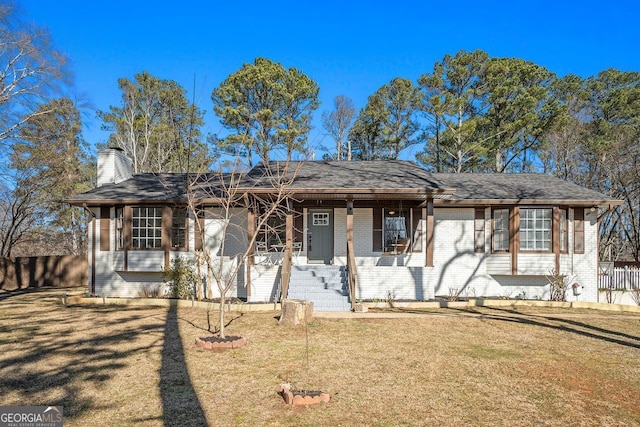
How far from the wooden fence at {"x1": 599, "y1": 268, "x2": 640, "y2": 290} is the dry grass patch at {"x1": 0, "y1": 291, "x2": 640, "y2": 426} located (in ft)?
20.6

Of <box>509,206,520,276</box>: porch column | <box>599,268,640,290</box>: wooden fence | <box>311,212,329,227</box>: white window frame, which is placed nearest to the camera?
<box>509,206,520,276</box>: porch column

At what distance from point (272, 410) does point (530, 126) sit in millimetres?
27255

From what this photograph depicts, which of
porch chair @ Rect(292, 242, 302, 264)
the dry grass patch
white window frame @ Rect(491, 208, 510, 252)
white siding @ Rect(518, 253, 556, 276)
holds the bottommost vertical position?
the dry grass patch

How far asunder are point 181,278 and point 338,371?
29.7ft

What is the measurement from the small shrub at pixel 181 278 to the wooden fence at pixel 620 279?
630 inches

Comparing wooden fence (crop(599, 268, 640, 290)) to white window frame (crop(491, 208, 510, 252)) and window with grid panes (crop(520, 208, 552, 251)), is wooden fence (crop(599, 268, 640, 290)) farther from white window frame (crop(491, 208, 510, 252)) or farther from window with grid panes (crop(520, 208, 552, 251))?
white window frame (crop(491, 208, 510, 252))

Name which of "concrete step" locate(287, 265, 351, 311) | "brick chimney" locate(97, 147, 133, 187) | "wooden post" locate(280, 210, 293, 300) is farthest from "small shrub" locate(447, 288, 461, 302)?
"brick chimney" locate(97, 147, 133, 187)

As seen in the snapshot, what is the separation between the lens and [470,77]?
2802 centimetres

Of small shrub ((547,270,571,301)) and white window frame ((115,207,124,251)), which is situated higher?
white window frame ((115,207,124,251))

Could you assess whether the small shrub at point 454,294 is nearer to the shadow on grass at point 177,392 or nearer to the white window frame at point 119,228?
the shadow on grass at point 177,392

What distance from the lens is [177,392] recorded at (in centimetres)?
530

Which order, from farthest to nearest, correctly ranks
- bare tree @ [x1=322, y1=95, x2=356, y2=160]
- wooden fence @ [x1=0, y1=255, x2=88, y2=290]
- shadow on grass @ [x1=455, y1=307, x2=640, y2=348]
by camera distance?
bare tree @ [x1=322, y1=95, x2=356, y2=160], wooden fence @ [x1=0, y1=255, x2=88, y2=290], shadow on grass @ [x1=455, y1=307, x2=640, y2=348]

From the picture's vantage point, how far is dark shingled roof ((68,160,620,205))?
12461 mm

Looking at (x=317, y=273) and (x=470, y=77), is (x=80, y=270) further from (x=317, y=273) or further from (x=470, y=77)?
(x=470, y=77)
